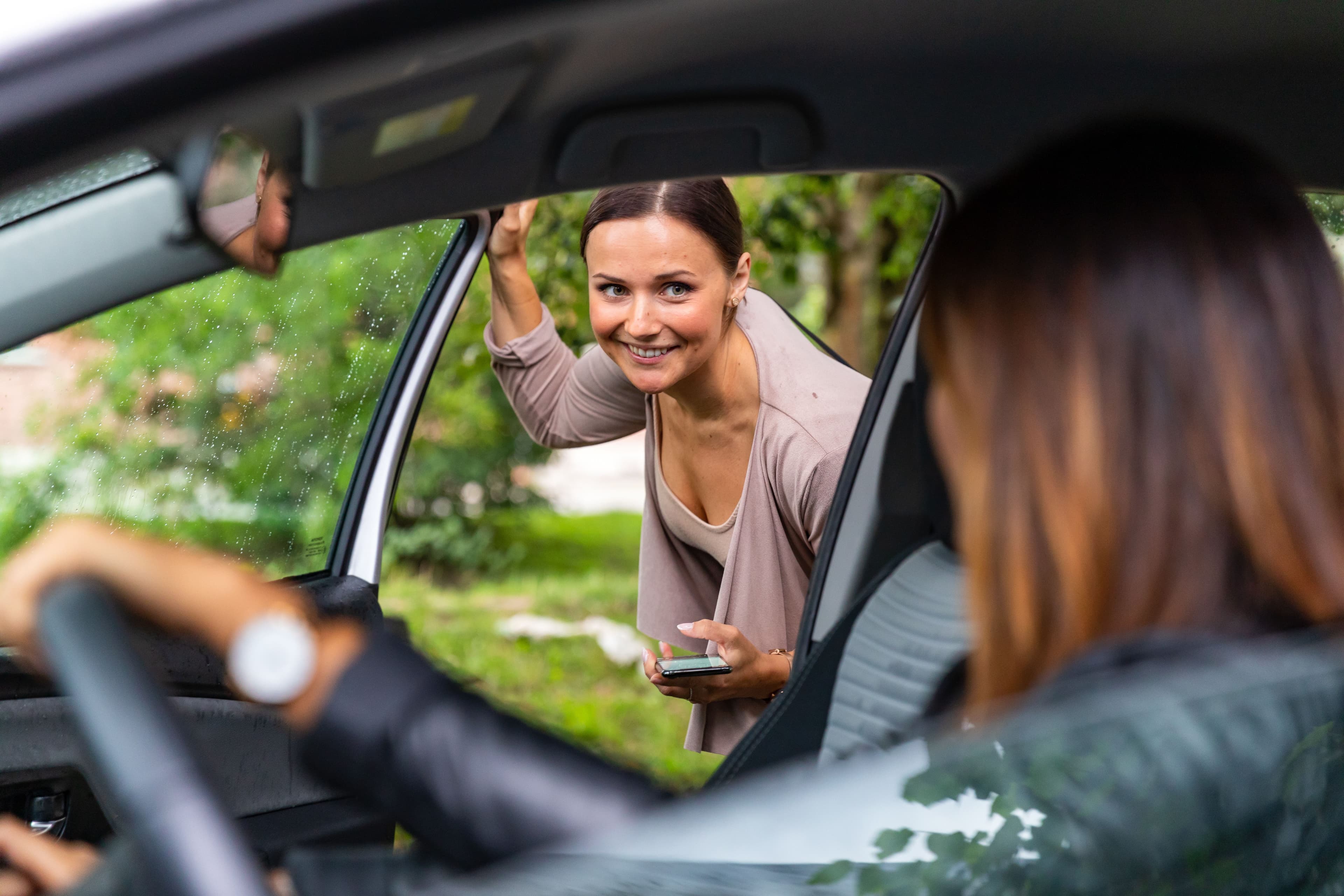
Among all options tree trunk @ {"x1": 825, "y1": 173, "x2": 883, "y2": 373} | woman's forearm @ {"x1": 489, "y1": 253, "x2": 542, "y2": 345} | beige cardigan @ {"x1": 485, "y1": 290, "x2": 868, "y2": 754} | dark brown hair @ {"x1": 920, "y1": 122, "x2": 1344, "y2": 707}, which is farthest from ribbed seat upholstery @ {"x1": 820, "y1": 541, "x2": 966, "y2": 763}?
tree trunk @ {"x1": 825, "y1": 173, "x2": 883, "y2": 373}

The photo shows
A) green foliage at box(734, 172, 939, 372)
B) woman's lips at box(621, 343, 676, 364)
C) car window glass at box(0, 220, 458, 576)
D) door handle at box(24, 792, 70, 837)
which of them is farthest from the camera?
green foliage at box(734, 172, 939, 372)

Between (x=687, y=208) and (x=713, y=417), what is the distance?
0.49 metres

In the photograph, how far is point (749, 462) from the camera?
2.58m

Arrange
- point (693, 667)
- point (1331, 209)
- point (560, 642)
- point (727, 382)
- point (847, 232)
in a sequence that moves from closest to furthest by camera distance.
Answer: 1. point (1331, 209)
2. point (693, 667)
3. point (727, 382)
4. point (847, 232)
5. point (560, 642)

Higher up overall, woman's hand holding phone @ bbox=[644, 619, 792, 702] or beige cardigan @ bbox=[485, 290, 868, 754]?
beige cardigan @ bbox=[485, 290, 868, 754]

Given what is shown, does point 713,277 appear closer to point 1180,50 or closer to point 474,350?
point 1180,50

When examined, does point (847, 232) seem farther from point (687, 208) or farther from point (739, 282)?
point (687, 208)

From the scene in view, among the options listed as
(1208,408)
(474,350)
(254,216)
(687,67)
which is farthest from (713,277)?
(474,350)

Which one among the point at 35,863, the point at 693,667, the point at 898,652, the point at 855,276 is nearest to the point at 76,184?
the point at 35,863

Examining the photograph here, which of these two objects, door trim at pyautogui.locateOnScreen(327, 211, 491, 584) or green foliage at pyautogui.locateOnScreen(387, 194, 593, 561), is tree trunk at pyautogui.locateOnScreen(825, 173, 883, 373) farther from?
door trim at pyautogui.locateOnScreen(327, 211, 491, 584)

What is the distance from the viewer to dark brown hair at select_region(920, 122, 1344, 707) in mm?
950

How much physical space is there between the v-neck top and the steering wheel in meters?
1.71

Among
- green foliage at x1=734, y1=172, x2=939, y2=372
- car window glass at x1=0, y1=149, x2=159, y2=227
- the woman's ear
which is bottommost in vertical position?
car window glass at x1=0, y1=149, x2=159, y2=227

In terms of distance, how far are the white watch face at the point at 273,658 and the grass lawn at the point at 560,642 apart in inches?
66.4
